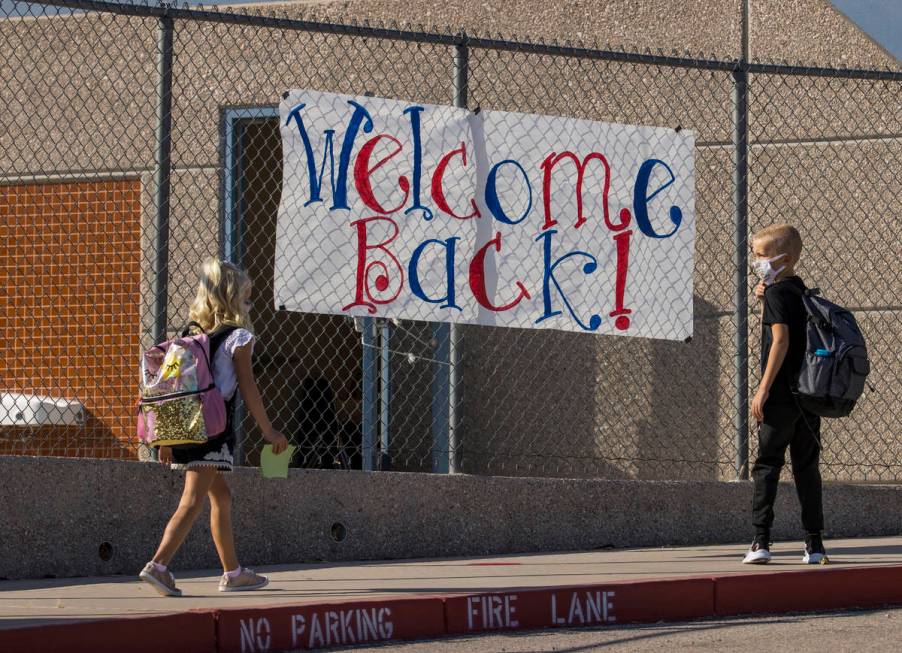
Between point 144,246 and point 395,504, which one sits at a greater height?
point 144,246

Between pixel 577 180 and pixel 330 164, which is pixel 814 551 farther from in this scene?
pixel 330 164

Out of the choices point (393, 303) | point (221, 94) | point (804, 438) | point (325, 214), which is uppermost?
point (221, 94)

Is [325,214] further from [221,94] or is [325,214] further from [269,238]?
[221,94]

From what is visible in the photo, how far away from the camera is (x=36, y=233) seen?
9.85 meters

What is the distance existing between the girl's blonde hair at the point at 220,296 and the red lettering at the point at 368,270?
143 centimetres

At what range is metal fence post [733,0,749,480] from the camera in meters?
7.86

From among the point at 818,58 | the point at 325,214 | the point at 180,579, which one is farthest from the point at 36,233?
the point at 818,58

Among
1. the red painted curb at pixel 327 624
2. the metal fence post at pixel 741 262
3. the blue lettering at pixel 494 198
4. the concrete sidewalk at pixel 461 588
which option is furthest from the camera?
the metal fence post at pixel 741 262

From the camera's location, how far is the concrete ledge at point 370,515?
6570 millimetres

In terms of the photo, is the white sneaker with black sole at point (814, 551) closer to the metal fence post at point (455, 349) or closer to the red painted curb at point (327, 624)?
the metal fence post at point (455, 349)

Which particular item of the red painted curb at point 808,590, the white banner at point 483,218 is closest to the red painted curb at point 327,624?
the red painted curb at point 808,590

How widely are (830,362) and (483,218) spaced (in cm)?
206

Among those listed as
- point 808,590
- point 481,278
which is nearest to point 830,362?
point 808,590

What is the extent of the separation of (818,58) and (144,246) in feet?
15.0
